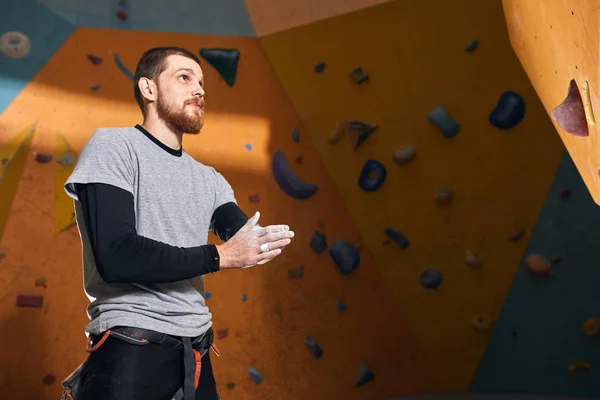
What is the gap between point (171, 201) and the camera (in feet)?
3.89

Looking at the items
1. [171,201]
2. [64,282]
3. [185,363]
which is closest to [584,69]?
[171,201]

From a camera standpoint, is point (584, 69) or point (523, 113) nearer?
point (584, 69)

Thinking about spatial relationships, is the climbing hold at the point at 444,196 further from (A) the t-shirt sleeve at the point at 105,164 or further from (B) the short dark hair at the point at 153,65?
(A) the t-shirt sleeve at the point at 105,164

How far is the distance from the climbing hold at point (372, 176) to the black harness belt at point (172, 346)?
1.71 m

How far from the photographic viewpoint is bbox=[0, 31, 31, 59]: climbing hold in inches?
93.3

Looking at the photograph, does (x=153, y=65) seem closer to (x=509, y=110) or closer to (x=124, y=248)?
(x=124, y=248)

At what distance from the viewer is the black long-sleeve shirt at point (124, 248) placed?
3.40 feet

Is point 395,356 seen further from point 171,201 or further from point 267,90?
point 171,201

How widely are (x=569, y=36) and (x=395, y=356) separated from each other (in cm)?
177

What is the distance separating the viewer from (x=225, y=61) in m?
2.73

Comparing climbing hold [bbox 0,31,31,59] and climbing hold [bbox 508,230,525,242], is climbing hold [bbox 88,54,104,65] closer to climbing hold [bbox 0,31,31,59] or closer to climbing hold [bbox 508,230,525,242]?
climbing hold [bbox 0,31,31,59]

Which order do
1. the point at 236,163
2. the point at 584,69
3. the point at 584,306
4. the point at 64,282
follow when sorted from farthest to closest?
the point at 236,163 → the point at 584,306 → the point at 64,282 → the point at 584,69

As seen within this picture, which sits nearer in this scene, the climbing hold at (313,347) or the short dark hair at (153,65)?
the short dark hair at (153,65)

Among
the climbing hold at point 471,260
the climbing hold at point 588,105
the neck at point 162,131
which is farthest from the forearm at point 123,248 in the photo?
the climbing hold at point 471,260
